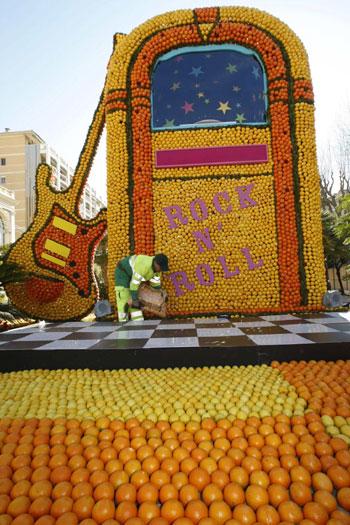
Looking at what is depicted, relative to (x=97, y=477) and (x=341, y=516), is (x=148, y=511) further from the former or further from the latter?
(x=341, y=516)

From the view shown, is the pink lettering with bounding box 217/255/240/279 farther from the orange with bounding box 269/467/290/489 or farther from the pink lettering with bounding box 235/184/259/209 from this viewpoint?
the orange with bounding box 269/467/290/489

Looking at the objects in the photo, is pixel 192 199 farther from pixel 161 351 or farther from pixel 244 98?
pixel 161 351

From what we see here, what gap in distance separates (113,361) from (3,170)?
49977 mm

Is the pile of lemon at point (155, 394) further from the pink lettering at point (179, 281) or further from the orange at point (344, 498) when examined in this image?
the pink lettering at point (179, 281)

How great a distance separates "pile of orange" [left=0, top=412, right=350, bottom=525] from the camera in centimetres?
135

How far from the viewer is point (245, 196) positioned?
682 cm

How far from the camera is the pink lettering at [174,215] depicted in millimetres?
6785

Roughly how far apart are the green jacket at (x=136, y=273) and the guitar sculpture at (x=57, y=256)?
4.53 ft

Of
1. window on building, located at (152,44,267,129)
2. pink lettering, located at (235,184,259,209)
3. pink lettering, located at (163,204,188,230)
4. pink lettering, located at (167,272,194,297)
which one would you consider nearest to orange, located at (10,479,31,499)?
pink lettering, located at (167,272,194,297)

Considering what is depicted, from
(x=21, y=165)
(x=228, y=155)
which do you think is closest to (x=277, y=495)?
(x=228, y=155)

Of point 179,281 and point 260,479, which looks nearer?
point 260,479

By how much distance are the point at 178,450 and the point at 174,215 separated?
5461 millimetres

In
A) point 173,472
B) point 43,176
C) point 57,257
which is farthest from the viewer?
point 43,176

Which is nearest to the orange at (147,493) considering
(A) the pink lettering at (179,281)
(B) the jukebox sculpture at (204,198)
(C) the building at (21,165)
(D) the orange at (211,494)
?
(D) the orange at (211,494)
